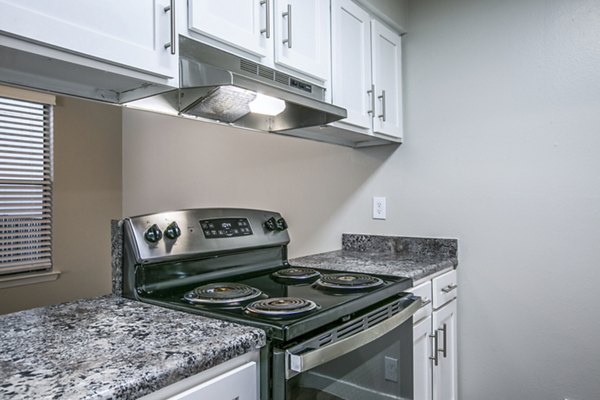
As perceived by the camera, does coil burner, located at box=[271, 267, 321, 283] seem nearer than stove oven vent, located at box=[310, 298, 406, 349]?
No

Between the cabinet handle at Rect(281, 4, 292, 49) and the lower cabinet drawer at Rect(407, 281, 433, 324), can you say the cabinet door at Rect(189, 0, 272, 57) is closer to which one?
the cabinet handle at Rect(281, 4, 292, 49)

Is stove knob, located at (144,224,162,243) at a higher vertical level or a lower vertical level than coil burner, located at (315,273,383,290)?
higher

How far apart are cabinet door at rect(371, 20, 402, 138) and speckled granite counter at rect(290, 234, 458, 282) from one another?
0.57m

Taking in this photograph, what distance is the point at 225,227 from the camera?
5.21ft

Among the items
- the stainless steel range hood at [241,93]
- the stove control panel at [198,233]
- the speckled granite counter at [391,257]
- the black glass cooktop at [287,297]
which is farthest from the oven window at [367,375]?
the stainless steel range hood at [241,93]

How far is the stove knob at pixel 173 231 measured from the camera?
Result: 1.34 meters

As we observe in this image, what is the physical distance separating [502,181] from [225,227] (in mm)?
1264

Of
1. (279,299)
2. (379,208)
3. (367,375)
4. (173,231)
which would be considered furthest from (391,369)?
(379,208)

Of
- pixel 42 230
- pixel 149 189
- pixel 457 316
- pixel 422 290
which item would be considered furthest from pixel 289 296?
pixel 42 230

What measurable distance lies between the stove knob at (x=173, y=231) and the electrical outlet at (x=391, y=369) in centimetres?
80

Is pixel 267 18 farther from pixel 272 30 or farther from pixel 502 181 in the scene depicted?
pixel 502 181

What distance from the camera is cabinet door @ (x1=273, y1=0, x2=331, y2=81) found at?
1409 mm

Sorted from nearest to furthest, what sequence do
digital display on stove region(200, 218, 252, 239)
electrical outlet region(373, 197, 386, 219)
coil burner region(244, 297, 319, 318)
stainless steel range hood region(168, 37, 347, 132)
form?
1. coil burner region(244, 297, 319, 318)
2. stainless steel range hood region(168, 37, 347, 132)
3. digital display on stove region(200, 218, 252, 239)
4. electrical outlet region(373, 197, 386, 219)

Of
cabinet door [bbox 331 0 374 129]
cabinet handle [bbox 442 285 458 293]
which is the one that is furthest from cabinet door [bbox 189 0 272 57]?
cabinet handle [bbox 442 285 458 293]
